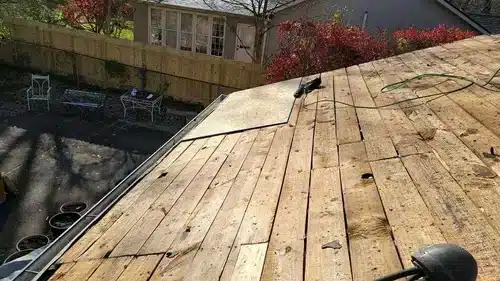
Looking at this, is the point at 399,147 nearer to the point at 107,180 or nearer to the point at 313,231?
the point at 313,231

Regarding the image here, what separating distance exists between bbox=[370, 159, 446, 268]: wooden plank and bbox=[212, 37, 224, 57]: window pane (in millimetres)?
15208

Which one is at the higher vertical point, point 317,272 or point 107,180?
point 317,272

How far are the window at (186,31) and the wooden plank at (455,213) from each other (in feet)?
51.8

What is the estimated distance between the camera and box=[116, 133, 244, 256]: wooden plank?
7.52 feet

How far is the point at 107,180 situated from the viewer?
32.7 ft

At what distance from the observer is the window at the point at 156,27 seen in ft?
57.6

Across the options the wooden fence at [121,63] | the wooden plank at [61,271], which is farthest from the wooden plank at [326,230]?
the wooden fence at [121,63]

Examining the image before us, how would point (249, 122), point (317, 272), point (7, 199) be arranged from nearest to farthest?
point (317, 272) → point (249, 122) → point (7, 199)

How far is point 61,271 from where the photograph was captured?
2262 mm

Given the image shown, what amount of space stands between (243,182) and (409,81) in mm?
2524

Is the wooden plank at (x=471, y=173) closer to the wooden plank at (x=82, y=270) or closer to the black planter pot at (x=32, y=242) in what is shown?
the wooden plank at (x=82, y=270)

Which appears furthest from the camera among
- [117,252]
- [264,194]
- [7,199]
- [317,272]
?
[7,199]

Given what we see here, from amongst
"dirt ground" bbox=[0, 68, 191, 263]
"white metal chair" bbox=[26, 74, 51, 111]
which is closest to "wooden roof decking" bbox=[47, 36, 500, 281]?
"dirt ground" bbox=[0, 68, 191, 263]

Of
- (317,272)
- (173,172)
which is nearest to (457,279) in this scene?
(317,272)
